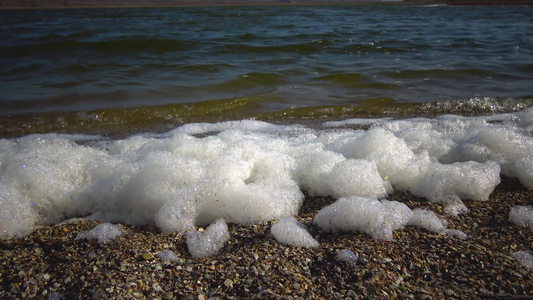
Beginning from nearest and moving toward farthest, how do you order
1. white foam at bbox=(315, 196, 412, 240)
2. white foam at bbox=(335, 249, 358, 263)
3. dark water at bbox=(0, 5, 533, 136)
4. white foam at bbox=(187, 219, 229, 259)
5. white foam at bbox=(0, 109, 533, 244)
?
1. white foam at bbox=(335, 249, 358, 263)
2. white foam at bbox=(187, 219, 229, 259)
3. white foam at bbox=(315, 196, 412, 240)
4. white foam at bbox=(0, 109, 533, 244)
5. dark water at bbox=(0, 5, 533, 136)

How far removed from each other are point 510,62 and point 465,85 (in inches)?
99.6

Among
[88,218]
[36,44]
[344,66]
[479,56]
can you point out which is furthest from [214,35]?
[88,218]

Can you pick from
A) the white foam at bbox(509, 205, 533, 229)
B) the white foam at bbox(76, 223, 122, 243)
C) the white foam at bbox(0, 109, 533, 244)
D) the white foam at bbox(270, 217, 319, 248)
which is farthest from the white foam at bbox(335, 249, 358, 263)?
the white foam at bbox(76, 223, 122, 243)

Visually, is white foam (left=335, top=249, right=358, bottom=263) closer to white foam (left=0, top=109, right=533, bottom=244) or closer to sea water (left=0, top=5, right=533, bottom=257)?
sea water (left=0, top=5, right=533, bottom=257)

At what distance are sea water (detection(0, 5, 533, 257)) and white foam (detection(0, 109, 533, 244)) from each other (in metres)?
0.01

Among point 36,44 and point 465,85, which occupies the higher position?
point 36,44

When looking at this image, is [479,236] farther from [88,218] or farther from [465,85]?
[465,85]

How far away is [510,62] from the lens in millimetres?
7465

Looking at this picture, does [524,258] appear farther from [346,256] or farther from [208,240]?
[208,240]

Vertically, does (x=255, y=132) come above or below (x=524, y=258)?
below

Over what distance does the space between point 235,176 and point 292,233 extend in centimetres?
75

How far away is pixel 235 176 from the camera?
2.46m

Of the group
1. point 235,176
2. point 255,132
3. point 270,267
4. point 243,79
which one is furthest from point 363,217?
point 243,79

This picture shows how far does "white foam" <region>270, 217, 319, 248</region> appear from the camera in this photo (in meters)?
1.79
